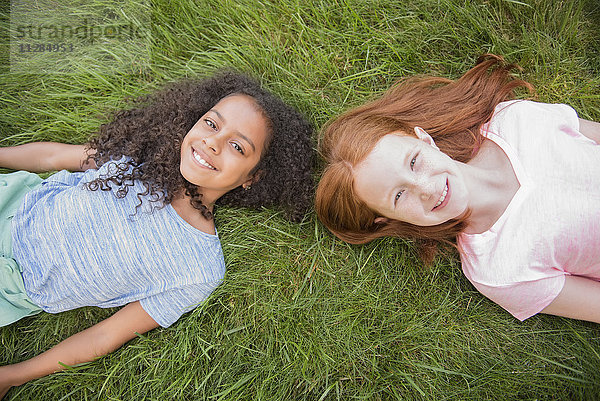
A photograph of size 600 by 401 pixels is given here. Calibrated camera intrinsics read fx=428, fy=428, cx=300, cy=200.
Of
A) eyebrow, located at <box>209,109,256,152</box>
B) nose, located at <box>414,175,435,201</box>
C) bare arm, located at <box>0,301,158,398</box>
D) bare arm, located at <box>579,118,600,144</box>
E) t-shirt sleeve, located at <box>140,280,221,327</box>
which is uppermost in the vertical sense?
bare arm, located at <box>579,118,600,144</box>

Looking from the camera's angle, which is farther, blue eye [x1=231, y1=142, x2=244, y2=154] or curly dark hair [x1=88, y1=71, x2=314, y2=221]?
curly dark hair [x1=88, y1=71, x2=314, y2=221]

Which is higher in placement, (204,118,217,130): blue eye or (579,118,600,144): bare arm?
(579,118,600,144): bare arm

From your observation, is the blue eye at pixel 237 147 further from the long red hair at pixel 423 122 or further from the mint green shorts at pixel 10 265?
the mint green shorts at pixel 10 265

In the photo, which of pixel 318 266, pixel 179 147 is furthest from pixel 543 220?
pixel 179 147

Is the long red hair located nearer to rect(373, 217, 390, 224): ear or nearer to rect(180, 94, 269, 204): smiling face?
rect(373, 217, 390, 224): ear

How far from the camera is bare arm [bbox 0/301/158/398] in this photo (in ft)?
7.36

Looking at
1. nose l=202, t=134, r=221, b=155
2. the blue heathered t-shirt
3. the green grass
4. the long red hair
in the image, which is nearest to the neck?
the long red hair

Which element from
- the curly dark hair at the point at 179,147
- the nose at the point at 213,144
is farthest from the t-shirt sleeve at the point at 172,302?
the nose at the point at 213,144

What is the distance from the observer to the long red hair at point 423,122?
2.19 meters

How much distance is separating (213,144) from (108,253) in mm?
790

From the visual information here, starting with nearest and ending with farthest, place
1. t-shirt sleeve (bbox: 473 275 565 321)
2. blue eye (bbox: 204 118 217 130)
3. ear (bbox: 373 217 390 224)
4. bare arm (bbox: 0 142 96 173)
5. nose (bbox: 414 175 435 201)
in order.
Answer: nose (bbox: 414 175 435 201), t-shirt sleeve (bbox: 473 275 565 321), blue eye (bbox: 204 118 217 130), ear (bbox: 373 217 390 224), bare arm (bbox: 0 142 96 173)

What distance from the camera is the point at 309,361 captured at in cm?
226

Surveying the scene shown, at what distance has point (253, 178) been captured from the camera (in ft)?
7.53

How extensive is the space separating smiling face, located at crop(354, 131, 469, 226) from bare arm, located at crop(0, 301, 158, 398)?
4.49 feet
